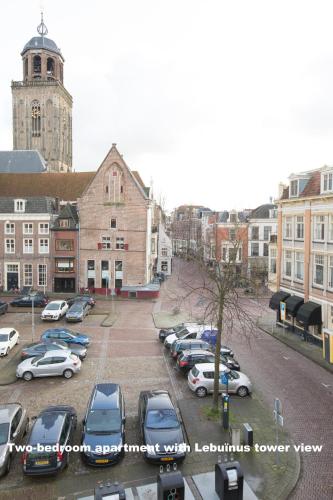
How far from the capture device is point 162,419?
14.8 meters

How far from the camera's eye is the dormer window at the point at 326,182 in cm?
2677

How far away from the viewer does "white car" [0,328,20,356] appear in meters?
25.4

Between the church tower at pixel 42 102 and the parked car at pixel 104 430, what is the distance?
7007cm

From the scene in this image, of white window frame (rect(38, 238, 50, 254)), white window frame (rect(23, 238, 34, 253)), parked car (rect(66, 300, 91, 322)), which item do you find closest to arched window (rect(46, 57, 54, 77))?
white window frame (rect(23, 238, 34, 253))

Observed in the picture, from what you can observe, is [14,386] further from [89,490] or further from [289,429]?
[289,429]

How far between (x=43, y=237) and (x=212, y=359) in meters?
32.8

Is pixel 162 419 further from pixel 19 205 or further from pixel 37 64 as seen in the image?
pixel 37 64

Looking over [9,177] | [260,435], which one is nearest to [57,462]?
[260,435]

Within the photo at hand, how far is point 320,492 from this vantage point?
1249cm

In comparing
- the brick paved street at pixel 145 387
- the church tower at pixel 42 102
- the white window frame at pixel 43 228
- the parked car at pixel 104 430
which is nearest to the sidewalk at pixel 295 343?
the brick paved street at pixel 145 387

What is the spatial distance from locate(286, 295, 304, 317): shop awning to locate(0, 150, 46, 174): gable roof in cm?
5126

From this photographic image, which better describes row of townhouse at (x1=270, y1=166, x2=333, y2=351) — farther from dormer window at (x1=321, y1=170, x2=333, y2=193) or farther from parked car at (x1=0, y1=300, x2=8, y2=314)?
parked car at (x1=0, y1=300, x2=8, y2=314)

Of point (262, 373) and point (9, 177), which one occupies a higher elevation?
point (9, 177)

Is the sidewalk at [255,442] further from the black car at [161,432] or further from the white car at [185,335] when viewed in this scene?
the white car at [185,335]
